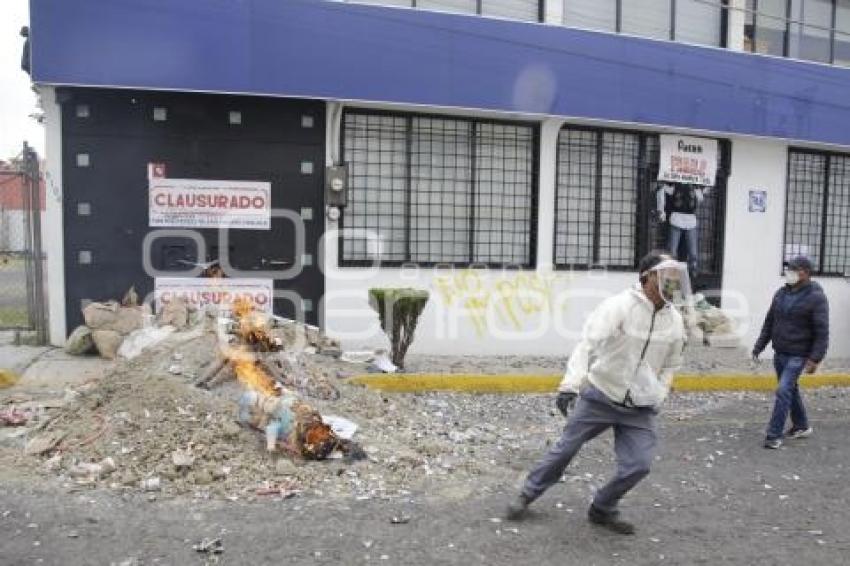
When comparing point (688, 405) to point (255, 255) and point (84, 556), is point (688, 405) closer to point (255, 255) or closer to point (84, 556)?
point (255, 255)

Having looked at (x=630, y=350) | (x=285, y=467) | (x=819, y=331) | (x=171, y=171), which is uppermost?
(x=171, y=171)

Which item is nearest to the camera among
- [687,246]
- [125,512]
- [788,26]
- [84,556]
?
[84,556]

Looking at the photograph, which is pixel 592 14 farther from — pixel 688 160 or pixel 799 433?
pixel 799 433

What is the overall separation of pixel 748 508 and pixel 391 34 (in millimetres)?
6817

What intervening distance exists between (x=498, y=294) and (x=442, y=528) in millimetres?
6129

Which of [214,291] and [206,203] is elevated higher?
[206,203]

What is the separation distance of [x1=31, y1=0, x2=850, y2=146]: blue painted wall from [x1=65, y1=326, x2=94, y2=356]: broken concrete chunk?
2849 millimetres

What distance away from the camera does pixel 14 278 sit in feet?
43.8

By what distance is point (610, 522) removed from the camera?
5004mm

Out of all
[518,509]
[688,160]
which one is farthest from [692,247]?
[518,509]

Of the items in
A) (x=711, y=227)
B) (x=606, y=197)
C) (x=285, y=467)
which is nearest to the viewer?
(x=285, y=467)

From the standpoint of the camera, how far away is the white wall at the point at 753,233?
478 inches

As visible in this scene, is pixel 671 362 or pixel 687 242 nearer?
pixel 671 362

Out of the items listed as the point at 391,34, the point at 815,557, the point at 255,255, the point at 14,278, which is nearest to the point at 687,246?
the point at 391,34
